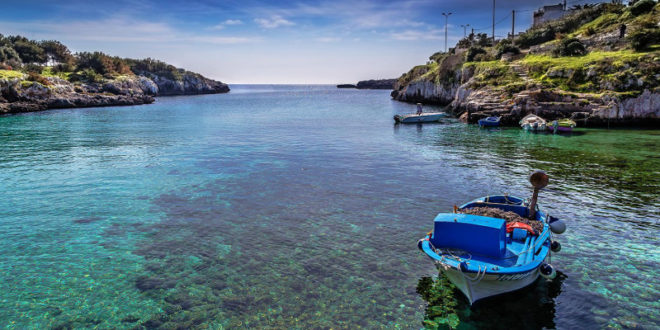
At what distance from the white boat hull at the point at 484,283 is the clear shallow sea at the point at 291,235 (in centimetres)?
56

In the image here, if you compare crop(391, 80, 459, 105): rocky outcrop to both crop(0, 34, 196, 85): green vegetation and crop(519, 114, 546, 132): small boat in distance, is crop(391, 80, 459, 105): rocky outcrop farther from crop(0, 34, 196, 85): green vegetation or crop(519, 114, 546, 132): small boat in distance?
crop(0, 34, 196, 85): green vegetation

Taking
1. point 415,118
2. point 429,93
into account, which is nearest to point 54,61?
point 429,93

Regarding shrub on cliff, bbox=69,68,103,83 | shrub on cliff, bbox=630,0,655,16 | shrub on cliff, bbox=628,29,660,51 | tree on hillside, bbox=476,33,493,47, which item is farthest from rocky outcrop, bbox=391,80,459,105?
shrub on cliff, bbox=69,68,103,83

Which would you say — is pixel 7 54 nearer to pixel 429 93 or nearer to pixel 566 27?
pixel 429 93

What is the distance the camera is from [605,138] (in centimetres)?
4231

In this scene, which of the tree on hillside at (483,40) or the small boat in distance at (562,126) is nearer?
the small boat in distance at (562,126)

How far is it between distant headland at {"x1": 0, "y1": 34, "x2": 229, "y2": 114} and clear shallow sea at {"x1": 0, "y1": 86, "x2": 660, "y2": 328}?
6699 cm

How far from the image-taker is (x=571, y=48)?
66125 millimetres

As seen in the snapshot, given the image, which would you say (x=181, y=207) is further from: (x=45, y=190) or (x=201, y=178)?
(x=45, y=190)

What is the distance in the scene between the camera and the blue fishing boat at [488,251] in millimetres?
11031

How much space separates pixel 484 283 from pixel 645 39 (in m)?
65.4

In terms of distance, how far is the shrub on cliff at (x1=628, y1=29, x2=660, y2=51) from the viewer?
54906 millimetres

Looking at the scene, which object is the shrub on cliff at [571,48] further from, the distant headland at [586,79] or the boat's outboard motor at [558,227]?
the boat's outboard motor at [558,227]

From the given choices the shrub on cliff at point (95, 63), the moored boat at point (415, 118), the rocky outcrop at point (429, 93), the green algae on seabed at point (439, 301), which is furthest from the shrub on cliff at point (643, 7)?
the shrub on cliff at point (95, 63)
